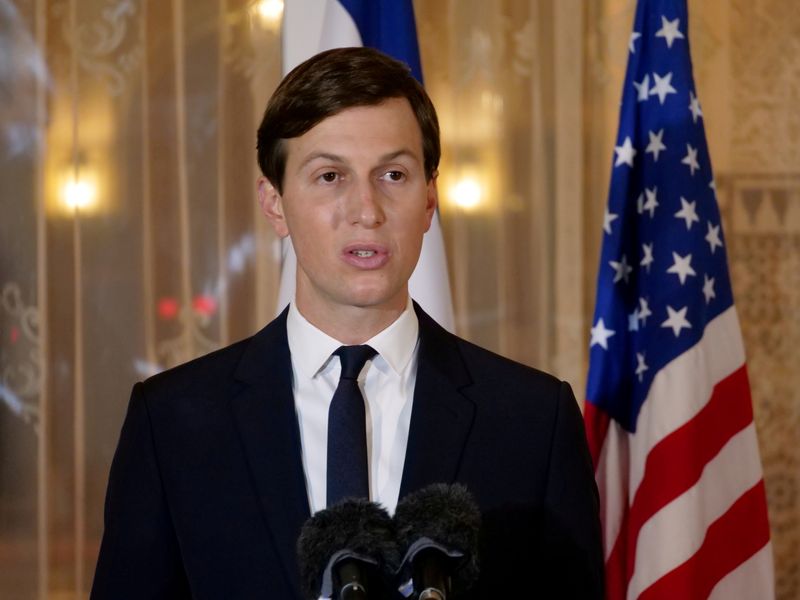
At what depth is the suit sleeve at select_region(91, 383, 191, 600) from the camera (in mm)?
1424

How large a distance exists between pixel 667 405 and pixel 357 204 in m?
1.52

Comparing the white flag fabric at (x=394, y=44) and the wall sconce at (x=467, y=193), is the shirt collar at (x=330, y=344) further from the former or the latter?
the wall sconce at (x=467, y=193)

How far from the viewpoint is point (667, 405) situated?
2.68 m

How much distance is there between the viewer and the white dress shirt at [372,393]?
146 cm

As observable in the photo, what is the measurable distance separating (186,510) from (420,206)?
0.51 meters

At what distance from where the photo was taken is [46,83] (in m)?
3.17

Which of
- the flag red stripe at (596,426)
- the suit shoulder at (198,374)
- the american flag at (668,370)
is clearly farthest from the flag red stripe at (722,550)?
the suit shoulder at (198,374)

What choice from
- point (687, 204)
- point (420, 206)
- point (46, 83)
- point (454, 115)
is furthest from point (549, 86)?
point (420, 206)

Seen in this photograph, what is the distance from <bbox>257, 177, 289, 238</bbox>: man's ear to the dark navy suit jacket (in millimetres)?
175

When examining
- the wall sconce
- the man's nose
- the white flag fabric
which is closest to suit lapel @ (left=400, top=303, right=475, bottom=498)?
the man's nose

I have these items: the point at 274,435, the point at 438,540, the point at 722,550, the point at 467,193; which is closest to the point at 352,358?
the point at 274,435

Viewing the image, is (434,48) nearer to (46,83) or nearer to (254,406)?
(46,83)

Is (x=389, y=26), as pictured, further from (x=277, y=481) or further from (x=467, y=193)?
(x=277, y=481)

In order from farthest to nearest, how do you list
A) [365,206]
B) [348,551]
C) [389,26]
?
[389,26] < [365,206] < [348,551]
